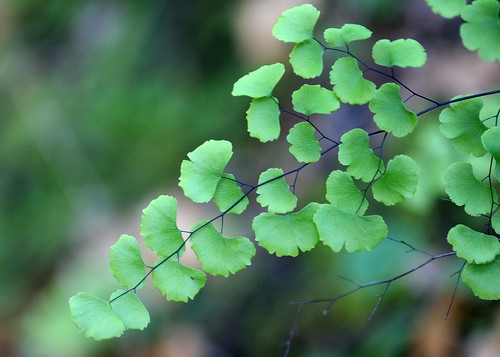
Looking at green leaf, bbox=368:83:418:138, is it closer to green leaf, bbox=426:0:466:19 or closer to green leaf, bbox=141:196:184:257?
green leaf, bbox=426:0:466:19

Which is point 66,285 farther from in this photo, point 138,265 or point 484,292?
point 484,292

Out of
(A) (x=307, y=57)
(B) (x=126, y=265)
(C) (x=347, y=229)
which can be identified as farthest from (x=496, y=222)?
(B) (x=126, y=265)

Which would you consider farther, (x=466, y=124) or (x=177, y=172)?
(x=177, y=172)

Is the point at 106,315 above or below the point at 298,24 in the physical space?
below

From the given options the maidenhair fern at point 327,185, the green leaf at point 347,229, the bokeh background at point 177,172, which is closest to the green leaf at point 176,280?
the maidenhair fern at point 327,185

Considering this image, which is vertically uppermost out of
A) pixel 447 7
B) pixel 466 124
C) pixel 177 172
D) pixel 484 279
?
pixel 447 7

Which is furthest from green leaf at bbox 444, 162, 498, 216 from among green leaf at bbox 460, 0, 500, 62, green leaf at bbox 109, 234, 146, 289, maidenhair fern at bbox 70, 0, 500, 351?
green leaf at bbox 109, 234, 146, 289

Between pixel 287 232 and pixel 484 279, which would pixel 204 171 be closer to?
pixel 287 232
